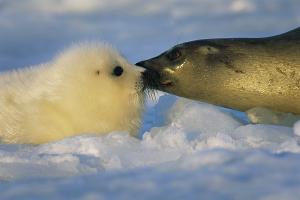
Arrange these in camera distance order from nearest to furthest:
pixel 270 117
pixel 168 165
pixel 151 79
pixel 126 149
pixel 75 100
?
pixel 168 165 < pixel 126 149 < pixel 75 100 < pixel 270 117 < pixel 151 79

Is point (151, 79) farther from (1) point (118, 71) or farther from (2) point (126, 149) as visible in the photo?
(2) point (126, 149)

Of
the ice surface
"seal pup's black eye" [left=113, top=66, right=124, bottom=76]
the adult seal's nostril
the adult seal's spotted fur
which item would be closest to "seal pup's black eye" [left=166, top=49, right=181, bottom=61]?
the adult seal's spotted fur

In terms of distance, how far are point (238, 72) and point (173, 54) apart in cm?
58

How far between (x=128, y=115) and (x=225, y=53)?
1248mm

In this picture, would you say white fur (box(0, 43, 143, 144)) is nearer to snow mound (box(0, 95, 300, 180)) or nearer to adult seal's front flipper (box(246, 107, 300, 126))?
snow mound (box(0, 95, 300, 180))

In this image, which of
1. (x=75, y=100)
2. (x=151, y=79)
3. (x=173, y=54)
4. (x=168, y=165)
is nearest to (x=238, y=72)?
(x=173, y=54)

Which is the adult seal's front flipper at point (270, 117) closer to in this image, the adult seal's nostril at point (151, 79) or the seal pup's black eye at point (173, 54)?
the adult seal's nostril at point (151, 79)

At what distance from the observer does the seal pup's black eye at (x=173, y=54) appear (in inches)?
207

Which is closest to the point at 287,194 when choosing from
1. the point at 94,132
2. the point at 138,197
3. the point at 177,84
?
the point at 138,197

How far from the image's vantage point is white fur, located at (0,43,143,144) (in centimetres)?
411

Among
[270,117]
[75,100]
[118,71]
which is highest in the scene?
[118,71]

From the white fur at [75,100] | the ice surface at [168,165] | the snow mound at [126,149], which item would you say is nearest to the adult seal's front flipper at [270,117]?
the ice surface at [168,165]

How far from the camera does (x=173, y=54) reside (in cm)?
527

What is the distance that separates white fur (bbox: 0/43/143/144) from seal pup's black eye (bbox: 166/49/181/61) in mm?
874
